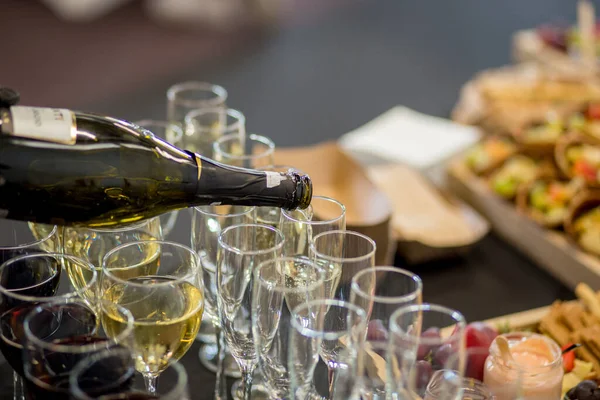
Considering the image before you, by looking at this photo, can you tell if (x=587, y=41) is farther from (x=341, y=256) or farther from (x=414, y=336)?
(x=414, y=336)

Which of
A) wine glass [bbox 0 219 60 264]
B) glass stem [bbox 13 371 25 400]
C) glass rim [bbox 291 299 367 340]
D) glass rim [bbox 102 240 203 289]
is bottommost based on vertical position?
glass stem [bbox 13 371 25 400]

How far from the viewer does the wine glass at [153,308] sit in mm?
791

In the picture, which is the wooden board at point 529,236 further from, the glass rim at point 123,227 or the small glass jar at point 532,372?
the glass rim at point 123,227

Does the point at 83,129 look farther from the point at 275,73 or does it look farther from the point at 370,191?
the point at 275,73

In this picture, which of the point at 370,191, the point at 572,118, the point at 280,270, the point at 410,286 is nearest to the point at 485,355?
the point at 410,286

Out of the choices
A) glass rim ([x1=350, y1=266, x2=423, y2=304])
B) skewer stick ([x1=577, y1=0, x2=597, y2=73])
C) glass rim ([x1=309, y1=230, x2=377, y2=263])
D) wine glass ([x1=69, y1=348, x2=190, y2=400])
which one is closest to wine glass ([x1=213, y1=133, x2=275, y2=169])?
glass rim ([x1=309, y1=230, x2=377, y2=263])

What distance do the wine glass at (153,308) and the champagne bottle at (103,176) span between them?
78mm

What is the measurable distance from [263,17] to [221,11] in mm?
438

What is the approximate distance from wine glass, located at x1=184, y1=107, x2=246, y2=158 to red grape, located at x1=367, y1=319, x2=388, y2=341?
561mm

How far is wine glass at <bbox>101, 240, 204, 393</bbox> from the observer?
791 mm

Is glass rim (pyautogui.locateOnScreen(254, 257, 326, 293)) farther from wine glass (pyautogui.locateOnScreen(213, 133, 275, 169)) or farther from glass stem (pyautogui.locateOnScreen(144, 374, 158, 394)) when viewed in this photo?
wine glass (pyautogui.locateOnScreen(213, 133, 275, 169))

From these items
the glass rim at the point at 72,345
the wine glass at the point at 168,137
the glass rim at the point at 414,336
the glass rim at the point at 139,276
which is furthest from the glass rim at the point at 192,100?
the glass rim at the point at 414,336

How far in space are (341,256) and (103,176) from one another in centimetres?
30

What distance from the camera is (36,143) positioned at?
80 cm
